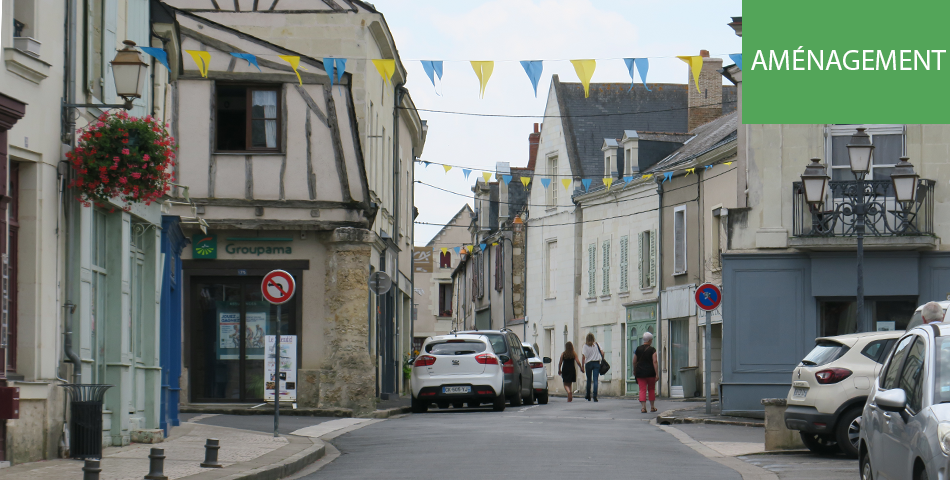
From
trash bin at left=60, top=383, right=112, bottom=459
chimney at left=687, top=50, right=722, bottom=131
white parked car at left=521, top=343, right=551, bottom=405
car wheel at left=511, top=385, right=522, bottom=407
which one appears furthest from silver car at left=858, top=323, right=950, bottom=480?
chimney at left=687, top=50, right=722, bottom=131

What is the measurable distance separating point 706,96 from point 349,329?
23620mm

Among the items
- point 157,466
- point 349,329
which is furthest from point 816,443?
point 349,329

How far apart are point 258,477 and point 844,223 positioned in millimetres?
15094

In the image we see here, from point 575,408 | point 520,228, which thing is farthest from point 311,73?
point 520,228

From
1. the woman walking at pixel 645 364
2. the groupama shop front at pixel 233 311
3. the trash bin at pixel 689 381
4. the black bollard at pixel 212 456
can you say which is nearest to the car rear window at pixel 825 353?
the black bollard at pixel 212 456

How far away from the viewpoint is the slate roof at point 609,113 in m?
44.5

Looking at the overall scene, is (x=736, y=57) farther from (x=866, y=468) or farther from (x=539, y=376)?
(x=539, y=376)

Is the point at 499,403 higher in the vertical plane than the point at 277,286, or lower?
lower

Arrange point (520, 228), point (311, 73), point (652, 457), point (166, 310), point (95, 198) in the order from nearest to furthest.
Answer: point (95, 198)
point (652, 457)
point (166, 310)
point (311, 73)
point (520, 228)

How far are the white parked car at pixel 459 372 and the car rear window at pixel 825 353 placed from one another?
10090 mm

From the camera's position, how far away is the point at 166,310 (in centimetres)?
1650

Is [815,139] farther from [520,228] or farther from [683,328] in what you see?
[520,228]

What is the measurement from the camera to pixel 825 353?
1383 cm

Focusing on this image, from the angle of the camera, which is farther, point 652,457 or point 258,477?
point 652,457
